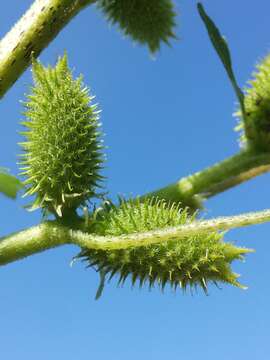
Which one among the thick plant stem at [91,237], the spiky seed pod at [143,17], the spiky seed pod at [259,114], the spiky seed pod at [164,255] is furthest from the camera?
the spiky seed pod at [143,17]

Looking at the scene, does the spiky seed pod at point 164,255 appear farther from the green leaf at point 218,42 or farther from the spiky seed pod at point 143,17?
Answer: the spiky seed pod at point 143,17

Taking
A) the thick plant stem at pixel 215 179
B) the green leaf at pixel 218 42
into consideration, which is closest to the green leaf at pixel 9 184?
the thick plant stem at pixel 215 179

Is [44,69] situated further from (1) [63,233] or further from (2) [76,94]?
(1) [63,233]

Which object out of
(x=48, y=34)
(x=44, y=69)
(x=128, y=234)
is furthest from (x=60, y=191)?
(x=48, y=34)

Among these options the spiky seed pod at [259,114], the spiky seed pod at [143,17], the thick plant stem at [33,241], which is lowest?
the thick plant stem at [33,241]

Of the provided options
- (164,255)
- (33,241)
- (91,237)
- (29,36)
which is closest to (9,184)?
(33,241)

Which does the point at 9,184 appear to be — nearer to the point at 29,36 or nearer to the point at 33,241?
the point at 33,241
